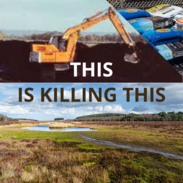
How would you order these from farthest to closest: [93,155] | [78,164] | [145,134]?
1. [145,134]
2. [93,155]
3. [78,164]

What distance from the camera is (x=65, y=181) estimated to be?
160 cm

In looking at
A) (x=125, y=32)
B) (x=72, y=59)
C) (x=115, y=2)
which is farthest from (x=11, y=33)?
(x=115, y=2)

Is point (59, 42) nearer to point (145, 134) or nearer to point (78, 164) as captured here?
point (78, 164)

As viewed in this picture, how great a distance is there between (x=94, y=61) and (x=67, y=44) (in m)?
0.34

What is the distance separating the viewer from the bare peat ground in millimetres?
1855

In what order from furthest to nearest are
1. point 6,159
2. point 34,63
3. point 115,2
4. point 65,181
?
point 115,2 → point 34,63 → point 6,159 → point 65,181

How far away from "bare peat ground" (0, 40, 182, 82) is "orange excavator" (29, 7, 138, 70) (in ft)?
0.19

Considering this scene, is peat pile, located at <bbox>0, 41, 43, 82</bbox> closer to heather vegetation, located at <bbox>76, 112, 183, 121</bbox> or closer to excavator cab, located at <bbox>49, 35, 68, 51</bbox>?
excavator cab, located at <bbox>49, 35, 68, 51</bbox>

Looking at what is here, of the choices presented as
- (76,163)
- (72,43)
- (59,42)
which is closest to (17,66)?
(59,42)

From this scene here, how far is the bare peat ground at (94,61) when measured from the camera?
6.09 feet

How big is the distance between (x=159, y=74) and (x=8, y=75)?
161 cm

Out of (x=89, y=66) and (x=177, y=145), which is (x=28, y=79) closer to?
(x=89, y=66)

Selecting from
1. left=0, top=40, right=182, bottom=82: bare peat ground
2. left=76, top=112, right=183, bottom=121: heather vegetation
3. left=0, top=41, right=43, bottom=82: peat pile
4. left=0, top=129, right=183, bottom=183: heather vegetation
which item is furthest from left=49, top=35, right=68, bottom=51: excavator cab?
left=0, top=129, right=183, bottom=183: heather vegetation

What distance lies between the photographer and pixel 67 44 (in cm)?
189
